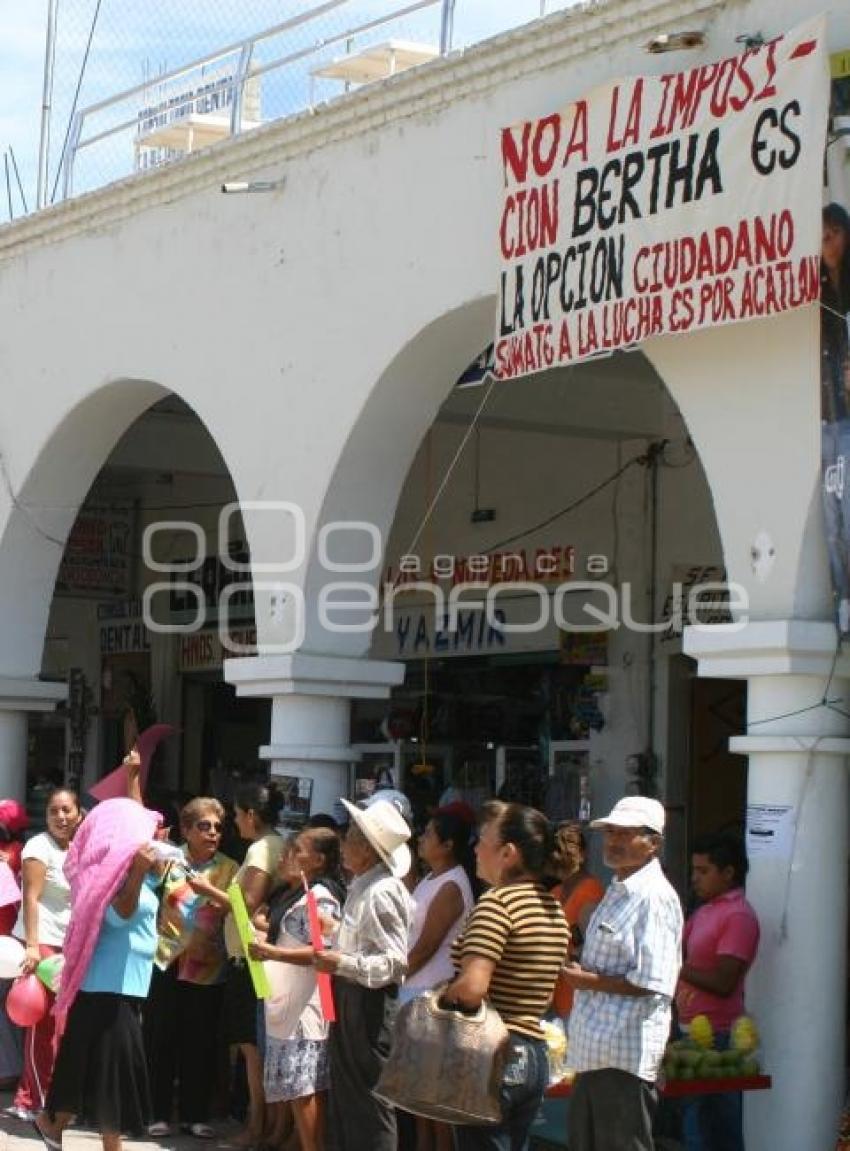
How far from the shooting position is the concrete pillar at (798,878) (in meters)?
8.39

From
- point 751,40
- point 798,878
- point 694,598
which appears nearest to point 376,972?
point 798,878

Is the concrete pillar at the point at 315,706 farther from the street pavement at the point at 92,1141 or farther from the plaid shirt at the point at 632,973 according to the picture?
the plaid shirt at the point at 632,973

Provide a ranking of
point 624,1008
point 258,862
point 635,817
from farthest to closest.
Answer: point 258,862
point 635,817
point 624,1008

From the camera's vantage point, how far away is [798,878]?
8.45 meters

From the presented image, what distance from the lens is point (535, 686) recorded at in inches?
596

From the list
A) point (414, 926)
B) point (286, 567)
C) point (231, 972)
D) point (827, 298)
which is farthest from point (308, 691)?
point (827, 298)

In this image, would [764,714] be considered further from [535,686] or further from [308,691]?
[535,686]

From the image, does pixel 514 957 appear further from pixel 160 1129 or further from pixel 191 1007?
pixel 160 1129

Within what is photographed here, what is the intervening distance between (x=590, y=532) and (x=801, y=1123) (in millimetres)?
6690

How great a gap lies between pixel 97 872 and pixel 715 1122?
263cm

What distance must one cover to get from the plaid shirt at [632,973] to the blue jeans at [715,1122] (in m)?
1.51

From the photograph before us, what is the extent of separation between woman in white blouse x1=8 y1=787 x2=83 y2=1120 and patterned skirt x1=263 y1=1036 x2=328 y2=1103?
71.3 inches

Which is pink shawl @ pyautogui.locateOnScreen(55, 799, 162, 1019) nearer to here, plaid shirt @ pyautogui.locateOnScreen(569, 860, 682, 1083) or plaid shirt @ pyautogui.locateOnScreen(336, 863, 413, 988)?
plaid shirt @ pyautogui.locateOnScreen(336, 863, 413, 988)

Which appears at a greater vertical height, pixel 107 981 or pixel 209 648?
pixel 209 648
